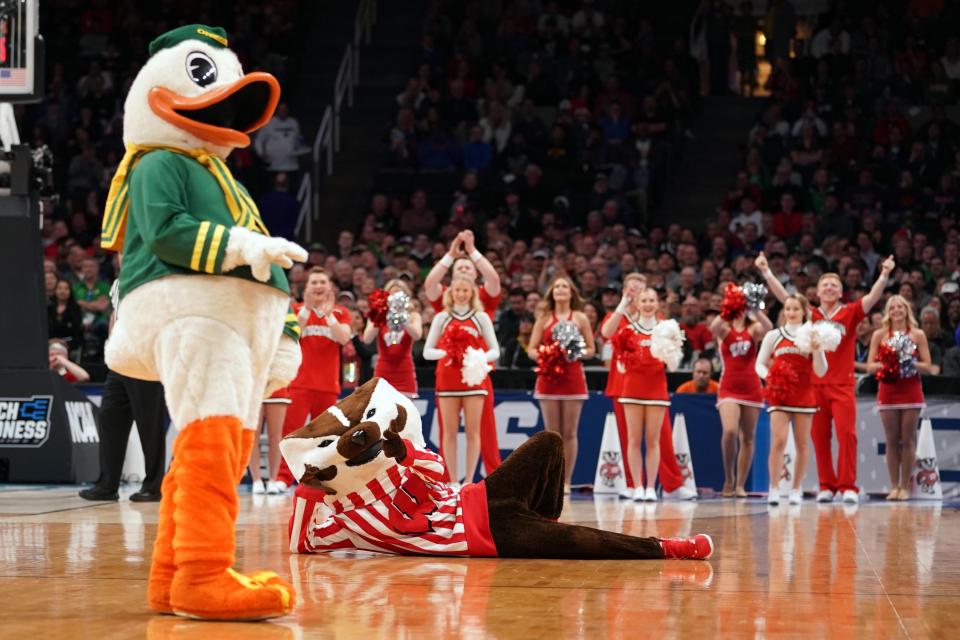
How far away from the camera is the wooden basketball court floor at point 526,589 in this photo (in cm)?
455

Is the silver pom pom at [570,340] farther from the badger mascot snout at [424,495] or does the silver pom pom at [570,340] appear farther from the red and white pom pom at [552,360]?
the badger mascot snout at [424,495]

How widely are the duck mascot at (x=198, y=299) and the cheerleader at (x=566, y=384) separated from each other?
687 cm

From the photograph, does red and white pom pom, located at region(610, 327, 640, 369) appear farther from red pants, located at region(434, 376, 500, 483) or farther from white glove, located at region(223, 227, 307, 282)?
white glove, located at region(223, 227, 307, 282)

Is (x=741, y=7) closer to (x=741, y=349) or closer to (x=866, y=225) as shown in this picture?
(x=866, y=225)

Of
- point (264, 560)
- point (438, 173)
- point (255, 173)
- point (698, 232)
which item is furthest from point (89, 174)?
point (264, 560)

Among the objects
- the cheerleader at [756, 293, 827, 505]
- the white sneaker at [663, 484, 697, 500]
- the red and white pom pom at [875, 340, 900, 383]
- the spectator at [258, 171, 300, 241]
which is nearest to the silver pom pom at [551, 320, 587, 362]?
the white sneaker at [663, 484, 697, 500]

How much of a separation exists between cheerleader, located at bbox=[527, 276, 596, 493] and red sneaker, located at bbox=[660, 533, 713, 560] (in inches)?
203

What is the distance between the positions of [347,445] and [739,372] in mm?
Answer: 6491

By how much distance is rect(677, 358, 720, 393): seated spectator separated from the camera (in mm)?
12898

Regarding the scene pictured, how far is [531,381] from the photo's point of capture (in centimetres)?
1308

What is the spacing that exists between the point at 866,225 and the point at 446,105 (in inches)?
261

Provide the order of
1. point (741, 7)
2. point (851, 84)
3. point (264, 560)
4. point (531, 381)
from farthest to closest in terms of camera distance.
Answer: point (741, 7) < point (851, 84) < point (531, 381) < point (264, 560)

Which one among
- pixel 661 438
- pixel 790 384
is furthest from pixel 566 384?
pixel 790 384

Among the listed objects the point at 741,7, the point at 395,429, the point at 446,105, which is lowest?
the point at 395,429
